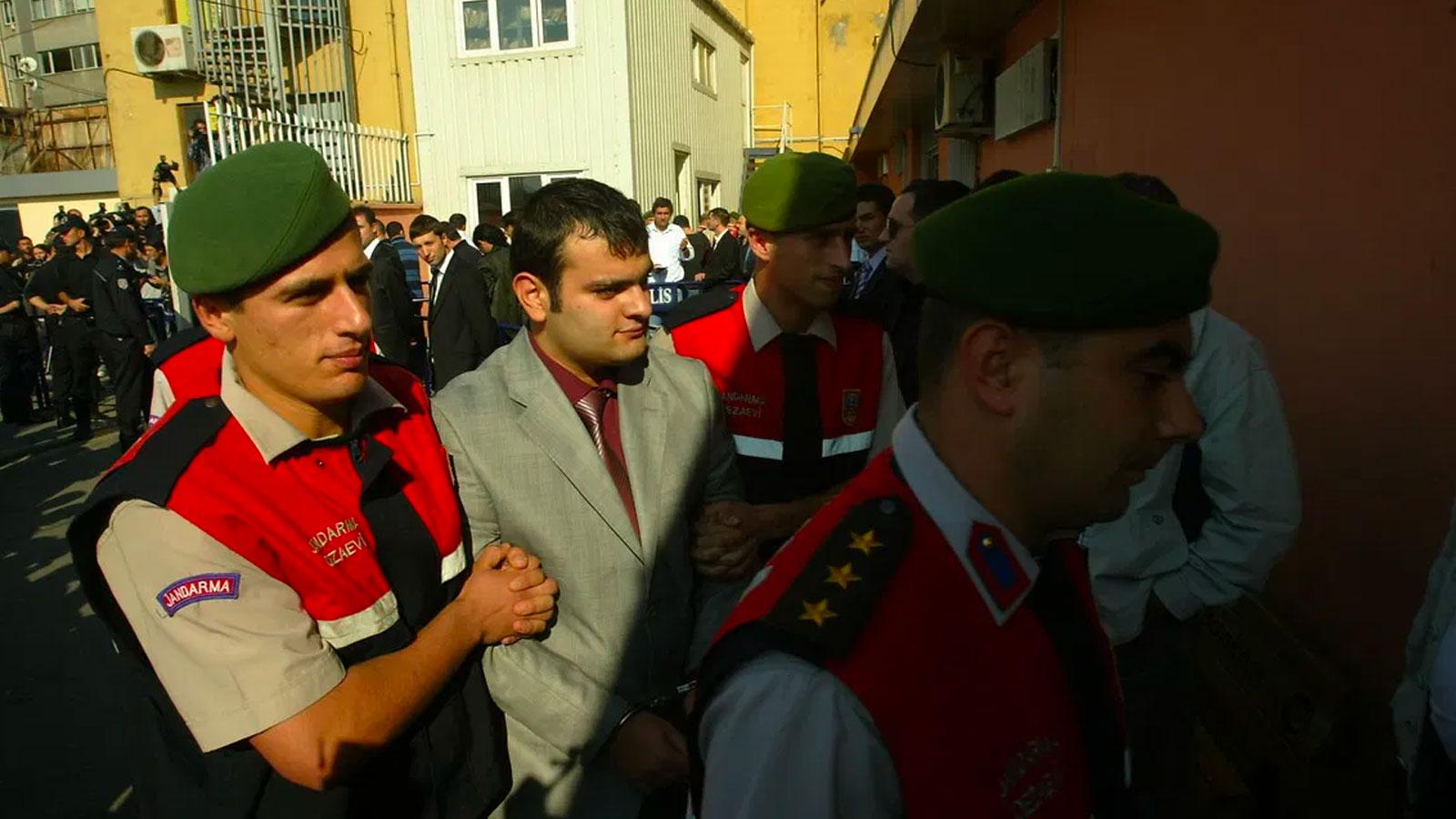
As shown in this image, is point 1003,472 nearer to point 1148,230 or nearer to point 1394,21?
point 1148,230

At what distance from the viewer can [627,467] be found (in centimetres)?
206

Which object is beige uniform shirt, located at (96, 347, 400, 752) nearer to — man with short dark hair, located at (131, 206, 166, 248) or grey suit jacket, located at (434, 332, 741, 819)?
grey suit jacket, located at (434, 332, 741, 819)

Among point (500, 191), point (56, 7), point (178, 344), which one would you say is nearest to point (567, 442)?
point (178, 344)

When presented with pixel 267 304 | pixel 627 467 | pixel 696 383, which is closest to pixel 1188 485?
pixel 696 383

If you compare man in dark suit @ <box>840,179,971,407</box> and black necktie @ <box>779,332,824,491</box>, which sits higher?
man in dark suit @ <box>840,179,971,407</box>

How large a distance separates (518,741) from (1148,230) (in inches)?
61.7

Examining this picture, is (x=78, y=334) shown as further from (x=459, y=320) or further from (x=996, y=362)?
(x=996, y=362)

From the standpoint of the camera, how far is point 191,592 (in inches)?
53.8

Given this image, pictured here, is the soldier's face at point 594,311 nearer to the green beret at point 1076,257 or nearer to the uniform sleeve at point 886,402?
Result: the uniform sleeve at point 886,402

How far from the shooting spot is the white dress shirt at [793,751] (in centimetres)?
97

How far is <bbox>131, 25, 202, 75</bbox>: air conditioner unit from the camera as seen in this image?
58.9 ft

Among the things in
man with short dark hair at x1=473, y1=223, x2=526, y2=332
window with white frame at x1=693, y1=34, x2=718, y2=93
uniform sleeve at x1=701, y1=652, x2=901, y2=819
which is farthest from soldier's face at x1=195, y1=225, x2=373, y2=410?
window with white frame at x1=693, y1=34, x2=718, y2=93

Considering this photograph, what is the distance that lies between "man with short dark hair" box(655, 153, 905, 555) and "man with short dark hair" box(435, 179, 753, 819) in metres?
0.60

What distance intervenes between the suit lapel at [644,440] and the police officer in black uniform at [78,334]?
32.7 ft
